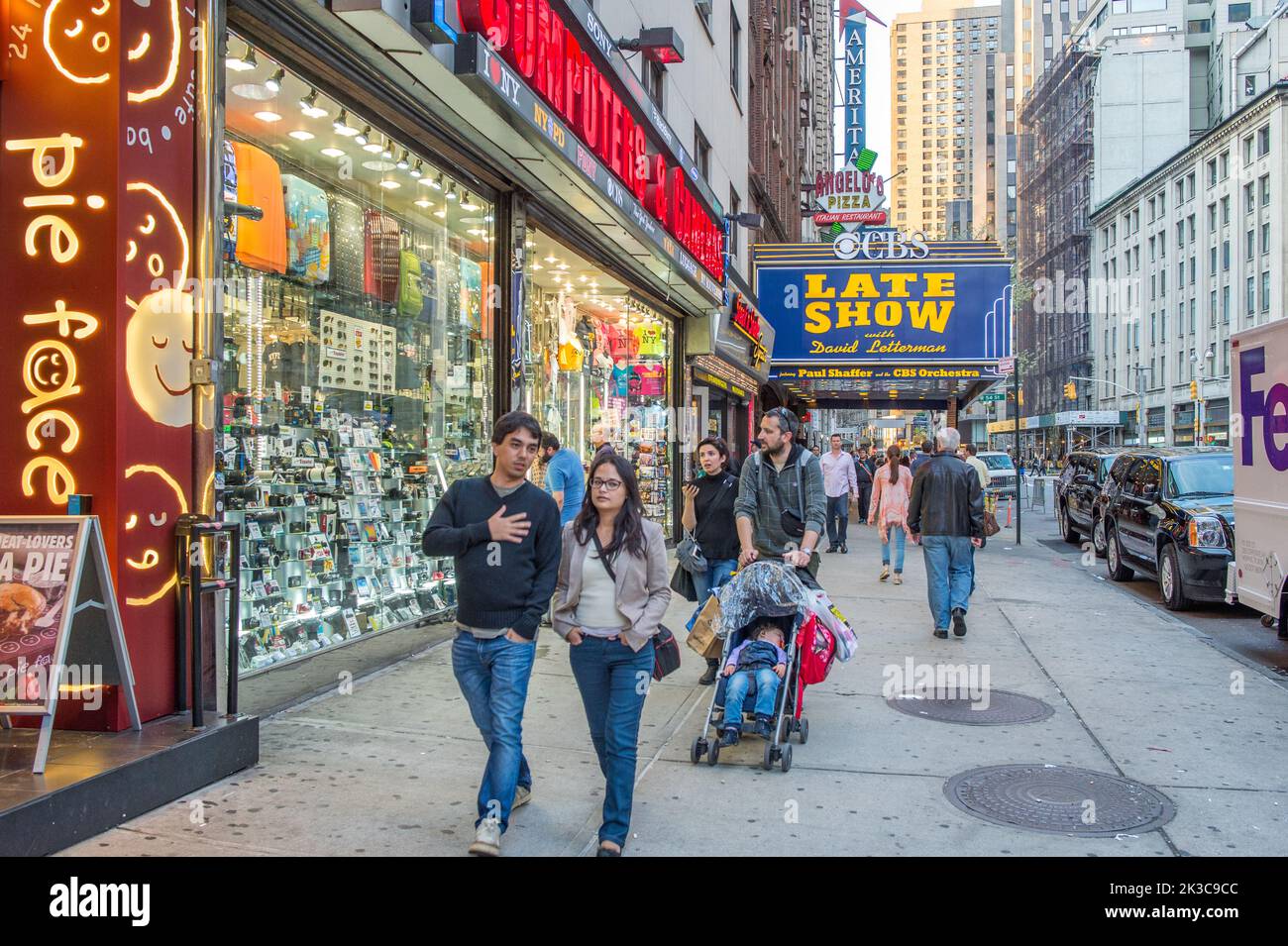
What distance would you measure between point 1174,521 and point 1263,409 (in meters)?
3.43

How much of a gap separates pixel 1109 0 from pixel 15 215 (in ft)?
310

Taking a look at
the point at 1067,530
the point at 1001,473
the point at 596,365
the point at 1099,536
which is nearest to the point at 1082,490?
the point at 1067,530

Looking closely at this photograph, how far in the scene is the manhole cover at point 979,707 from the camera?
6470 millimetres

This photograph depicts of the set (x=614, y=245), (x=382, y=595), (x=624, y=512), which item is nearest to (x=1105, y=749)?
(x=624, y=512)

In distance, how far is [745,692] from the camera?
18.0ft

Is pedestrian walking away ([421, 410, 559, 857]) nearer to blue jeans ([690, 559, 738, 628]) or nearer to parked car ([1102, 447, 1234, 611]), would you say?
blue jeans ([690, 559, 738, 628])

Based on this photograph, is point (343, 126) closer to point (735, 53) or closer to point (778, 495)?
point (778, 495)

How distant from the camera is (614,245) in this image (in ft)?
38.6

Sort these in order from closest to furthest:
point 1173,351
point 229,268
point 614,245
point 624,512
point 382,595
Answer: point 624,512
point 229,268
point 382,595
point 614,245
point 1173,351

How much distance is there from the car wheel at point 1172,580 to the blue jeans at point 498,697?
9.15 metres

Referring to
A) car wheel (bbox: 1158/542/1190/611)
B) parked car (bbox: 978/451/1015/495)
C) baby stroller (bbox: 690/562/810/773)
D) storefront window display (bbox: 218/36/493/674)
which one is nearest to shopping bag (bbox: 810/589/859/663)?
baby stroller (bbox: 690/562/810/773)

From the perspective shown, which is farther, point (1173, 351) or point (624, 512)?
point (1173, 351)

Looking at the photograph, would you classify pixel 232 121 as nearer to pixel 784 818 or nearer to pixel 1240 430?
pixel 784 818

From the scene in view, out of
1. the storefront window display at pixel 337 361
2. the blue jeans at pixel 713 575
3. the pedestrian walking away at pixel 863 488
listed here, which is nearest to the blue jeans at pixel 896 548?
the storefront window display at pixel 337 361
